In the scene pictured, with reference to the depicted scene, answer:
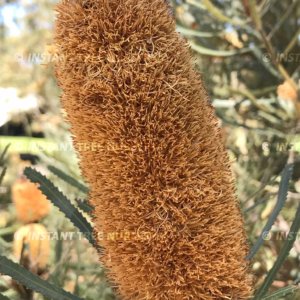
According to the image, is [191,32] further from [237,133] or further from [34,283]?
[34,283]

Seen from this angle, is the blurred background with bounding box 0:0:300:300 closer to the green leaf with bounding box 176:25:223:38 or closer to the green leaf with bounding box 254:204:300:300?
the green leaf with bounding box 176:25:223:38

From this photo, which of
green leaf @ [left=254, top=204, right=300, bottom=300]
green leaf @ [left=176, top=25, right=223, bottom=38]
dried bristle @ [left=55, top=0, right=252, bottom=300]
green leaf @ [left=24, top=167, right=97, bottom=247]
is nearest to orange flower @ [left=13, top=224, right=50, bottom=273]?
green leaf @ [left=24, top=167, right=97, bottom=247]

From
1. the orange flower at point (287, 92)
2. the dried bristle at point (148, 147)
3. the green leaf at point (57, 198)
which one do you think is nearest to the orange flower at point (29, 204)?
the green leaf at point (57, 198)

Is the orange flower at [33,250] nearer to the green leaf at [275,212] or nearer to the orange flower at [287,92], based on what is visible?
the green leaf at [275,212]

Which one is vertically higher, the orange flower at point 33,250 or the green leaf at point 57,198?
the green leaf at point 57,198

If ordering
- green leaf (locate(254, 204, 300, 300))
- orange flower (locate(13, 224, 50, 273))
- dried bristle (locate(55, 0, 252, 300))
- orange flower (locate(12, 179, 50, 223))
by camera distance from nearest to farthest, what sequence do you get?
1. dried bristle (locate(55, 0, 252, 300))
2. green leaf (locate(254, 204, 300, 300))
3. orange flower (locate(13, 224, 50, 273))
4. orange flower (locate(12, 179, 50, 223))

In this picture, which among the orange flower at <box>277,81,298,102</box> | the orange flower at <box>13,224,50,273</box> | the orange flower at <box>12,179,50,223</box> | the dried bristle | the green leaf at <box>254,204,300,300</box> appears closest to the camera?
the dried bristle

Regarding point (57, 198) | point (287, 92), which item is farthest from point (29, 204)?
point (287, 92)
